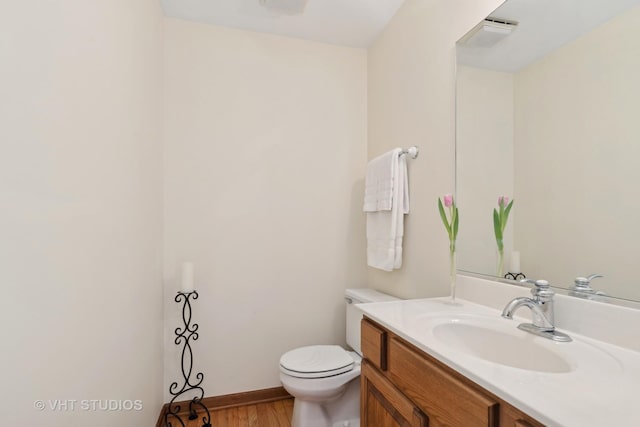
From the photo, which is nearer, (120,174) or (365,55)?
(120,174)

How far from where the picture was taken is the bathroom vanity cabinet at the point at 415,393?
67 centimetres

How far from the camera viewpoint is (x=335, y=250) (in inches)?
88.2

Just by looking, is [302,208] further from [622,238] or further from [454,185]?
[622,238]

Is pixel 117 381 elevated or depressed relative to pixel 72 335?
depressed

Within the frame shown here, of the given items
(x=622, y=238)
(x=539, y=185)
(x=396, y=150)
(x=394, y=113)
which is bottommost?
(x=622, y=238)

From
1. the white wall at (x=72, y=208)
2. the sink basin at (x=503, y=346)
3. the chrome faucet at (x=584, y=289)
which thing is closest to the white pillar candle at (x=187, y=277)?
the white wall at (x=72, y=208)

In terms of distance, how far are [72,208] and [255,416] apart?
5.39ft

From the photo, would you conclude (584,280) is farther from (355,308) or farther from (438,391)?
(355,308)

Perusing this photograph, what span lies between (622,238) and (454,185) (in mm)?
646

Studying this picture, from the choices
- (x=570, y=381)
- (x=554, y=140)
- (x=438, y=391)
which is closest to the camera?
(x=570, y=381)

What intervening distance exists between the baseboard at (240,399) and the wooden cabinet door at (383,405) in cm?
100

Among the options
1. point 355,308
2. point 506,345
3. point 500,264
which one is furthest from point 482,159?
point 355,308

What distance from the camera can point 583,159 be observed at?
3.12 feet

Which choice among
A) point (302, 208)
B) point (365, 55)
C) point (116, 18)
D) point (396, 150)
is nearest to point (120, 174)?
point (116, 18)
